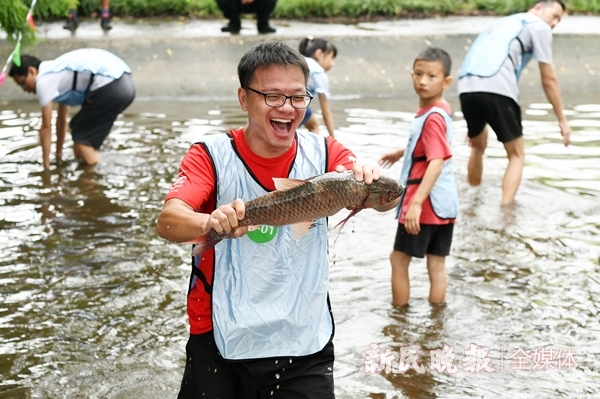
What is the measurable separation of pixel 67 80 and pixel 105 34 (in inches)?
250

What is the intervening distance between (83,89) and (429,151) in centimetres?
525

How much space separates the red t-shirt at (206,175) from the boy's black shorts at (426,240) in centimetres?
224

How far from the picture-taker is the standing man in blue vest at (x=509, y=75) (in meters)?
7.97

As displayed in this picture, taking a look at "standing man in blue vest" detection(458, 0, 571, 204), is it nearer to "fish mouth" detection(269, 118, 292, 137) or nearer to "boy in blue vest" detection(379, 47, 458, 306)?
"boy in blue vest" detection(379, 47, 458, 306)

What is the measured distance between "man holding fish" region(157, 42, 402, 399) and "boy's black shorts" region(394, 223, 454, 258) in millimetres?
2214

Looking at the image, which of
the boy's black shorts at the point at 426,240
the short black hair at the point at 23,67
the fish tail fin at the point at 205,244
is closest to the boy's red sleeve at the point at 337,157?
the fish tail fin at the point at 205,244

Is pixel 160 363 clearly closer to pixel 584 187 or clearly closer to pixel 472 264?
pixel 472 264

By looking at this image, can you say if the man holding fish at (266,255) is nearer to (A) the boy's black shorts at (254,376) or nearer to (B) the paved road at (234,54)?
(A) the boy's black shorts at (254,376)

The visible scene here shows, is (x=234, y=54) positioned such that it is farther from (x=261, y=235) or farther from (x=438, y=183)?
(x=261, y=235)

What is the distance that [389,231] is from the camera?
7.21 m

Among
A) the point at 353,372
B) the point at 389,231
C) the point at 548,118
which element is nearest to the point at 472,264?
the point at 389,231

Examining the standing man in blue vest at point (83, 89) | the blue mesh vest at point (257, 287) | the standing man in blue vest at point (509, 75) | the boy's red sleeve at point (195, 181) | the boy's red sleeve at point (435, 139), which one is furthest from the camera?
the standing man in blue vest at point (83, 89)

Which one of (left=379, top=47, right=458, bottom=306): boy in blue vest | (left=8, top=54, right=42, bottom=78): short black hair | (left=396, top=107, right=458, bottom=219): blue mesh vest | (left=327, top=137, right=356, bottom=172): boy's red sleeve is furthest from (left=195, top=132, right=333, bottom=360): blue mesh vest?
(left=8, top=54, right=42, bottom=78): short black hair

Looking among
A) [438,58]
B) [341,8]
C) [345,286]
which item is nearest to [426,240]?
[345,286]
